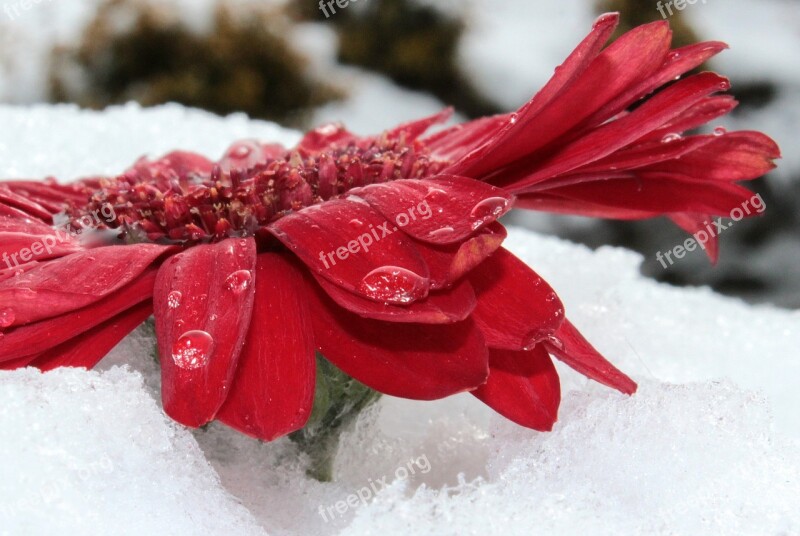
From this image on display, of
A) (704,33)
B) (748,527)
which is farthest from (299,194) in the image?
(704,33)

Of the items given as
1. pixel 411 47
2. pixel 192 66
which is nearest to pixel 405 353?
pixel 411 47

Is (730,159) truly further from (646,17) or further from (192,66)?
(192,66)

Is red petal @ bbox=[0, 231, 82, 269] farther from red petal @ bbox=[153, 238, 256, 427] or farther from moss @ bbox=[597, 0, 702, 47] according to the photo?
moss @ bbox=[597, 0, 702, 47]

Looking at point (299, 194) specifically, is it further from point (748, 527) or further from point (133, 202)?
point (748, 527)

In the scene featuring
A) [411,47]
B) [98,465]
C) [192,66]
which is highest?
[98,465]

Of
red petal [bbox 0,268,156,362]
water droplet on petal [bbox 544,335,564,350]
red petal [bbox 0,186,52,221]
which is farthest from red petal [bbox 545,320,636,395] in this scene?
red petal [bbox 0,186,52,221]

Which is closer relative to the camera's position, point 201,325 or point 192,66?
point 201,325
